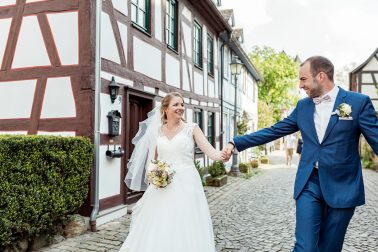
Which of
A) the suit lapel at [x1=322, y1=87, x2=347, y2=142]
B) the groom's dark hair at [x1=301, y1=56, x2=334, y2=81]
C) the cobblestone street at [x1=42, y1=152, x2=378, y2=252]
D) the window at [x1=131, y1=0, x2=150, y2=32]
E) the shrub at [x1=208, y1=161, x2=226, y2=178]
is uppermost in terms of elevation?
the window at [x1=131, y1=0, x2=150, y2=32]

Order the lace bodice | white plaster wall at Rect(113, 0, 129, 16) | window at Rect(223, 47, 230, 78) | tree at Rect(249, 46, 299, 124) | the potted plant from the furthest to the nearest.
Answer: tree at Rect(249, 46, 299, 124) → window at Rect(223, 47, 230, 78) → the potted plant → white plaster wall at Rect(113, 0, 129, 16) → the lace bodice

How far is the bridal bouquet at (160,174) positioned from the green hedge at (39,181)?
1679 millimetres

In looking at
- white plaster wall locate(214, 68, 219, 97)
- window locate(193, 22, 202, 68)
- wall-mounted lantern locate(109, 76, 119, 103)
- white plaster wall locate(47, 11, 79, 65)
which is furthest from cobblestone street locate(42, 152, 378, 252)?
white plaster wall locate(214, 68, 219, 97)

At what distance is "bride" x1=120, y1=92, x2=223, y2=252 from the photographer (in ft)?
14.1

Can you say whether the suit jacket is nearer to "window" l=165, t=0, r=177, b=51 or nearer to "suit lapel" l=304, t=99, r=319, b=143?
"suit lapel" l=304, t=99, r=319, b=143

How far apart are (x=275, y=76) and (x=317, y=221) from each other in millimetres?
39538

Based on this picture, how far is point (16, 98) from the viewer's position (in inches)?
279

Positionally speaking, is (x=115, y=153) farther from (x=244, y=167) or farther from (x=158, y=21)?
(x=244, y=167)

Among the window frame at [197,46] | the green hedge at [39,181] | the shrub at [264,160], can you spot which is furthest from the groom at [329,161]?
the shrub at [264,160]

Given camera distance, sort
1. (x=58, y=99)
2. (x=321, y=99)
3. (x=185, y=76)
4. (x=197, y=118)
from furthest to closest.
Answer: (x=197, y=118)
(x=185, y=76)
(x=58, y=99)
(x=321, y=99)

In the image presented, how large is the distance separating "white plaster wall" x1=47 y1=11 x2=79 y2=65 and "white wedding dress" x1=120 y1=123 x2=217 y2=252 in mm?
2787

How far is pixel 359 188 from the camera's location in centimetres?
327

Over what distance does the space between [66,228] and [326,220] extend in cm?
401

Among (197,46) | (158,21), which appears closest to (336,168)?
(158,21)
